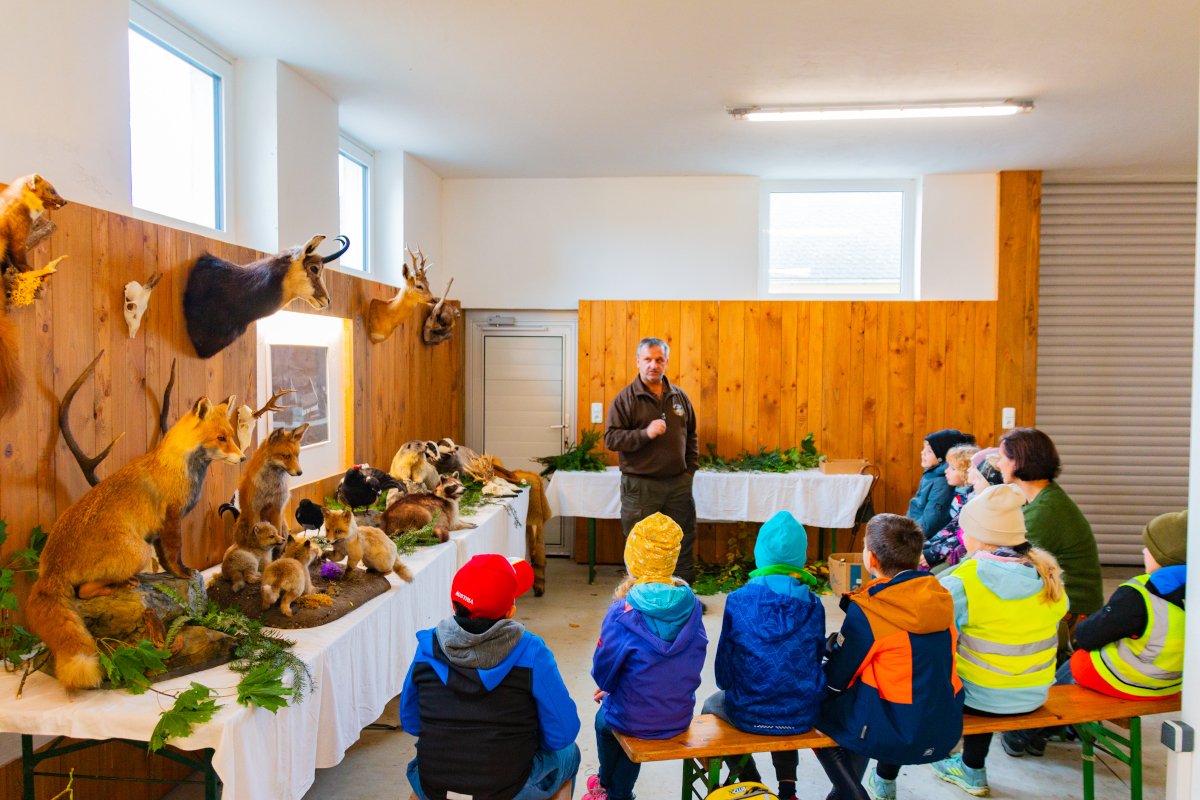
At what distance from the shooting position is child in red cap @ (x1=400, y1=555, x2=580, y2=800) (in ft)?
6.52

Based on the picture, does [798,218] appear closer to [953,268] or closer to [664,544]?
[953,268]

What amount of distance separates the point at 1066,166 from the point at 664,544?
5.27 metres

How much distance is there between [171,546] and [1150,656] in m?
3.22

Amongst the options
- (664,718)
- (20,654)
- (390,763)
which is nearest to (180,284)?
(20,654)

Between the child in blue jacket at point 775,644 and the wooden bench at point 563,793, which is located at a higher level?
the child in blue jacket at point 775,644

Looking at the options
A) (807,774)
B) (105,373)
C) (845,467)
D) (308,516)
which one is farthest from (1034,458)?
(105,373)

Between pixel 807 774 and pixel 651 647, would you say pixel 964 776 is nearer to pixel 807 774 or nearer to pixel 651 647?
pixel 807 774

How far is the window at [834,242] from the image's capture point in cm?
638

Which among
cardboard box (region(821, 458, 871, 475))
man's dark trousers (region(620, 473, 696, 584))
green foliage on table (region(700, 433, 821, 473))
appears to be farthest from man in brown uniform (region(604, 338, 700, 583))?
cardboard box (region(821, 458, 871, 475))

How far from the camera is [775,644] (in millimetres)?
2338

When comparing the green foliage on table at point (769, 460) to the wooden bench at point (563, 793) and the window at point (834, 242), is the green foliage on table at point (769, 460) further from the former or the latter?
the wooden bench at point (563, 793)

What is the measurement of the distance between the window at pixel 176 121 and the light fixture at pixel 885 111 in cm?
276

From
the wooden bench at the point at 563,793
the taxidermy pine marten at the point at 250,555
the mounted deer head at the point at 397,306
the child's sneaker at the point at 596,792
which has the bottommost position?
the child's sneaker at the point at 596,792

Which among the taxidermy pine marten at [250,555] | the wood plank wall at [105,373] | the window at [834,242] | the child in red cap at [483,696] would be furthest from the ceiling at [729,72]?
the child in red cap at [483,696]
